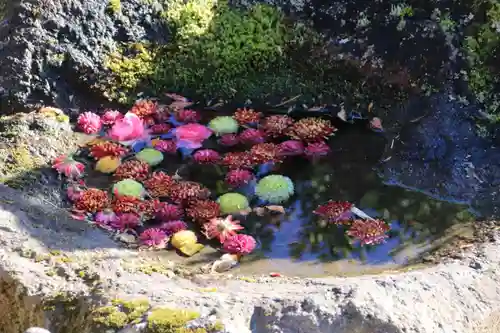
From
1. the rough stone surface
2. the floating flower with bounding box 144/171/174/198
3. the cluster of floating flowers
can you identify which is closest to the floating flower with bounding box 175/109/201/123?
Result: the cluster of floating flowers

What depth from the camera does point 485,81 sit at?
13.9 ft

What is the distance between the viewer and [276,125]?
4.32m

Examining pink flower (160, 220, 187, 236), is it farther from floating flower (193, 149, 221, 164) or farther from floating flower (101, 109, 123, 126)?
floating flower (101, 109, 123, 126)

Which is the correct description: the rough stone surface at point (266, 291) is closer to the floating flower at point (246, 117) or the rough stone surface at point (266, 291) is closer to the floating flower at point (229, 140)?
the floating flower at point (229, 140)

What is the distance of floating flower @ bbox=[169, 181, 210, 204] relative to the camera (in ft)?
12.4

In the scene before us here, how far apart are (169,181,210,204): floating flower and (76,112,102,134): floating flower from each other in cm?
83

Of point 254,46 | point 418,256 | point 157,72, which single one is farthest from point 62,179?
point 418,256

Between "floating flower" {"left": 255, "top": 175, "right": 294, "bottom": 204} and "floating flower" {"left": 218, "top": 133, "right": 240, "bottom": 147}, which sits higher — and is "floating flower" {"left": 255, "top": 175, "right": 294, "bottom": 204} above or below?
below

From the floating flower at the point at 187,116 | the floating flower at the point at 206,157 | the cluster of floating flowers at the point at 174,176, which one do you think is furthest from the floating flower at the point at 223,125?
the floating flower at the point at 206,157

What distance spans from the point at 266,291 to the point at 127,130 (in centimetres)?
177

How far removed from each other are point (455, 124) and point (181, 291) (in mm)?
2149

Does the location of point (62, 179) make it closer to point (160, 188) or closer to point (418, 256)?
point (160, 188)

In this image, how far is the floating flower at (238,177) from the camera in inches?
154

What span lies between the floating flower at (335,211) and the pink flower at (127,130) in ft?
4.18
